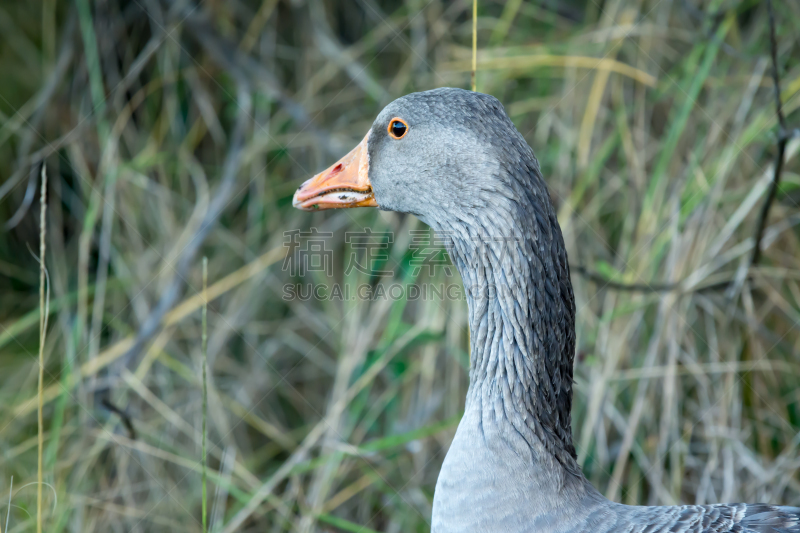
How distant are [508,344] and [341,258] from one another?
2543mm

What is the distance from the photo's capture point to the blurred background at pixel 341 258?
313 centimetres

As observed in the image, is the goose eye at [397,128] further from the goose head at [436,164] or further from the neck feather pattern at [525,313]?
the neck feather pattern at [525,313]

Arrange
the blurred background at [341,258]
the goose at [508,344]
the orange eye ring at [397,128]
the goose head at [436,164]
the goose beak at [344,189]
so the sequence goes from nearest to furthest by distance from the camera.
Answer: the goose at [508,344], the goose head at [436,164], the orange eye ring at [397,128], the goose beak at [344,189], the blurred background at [341,258]

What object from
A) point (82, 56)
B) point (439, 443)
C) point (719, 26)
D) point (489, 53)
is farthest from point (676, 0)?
point (82, 56)

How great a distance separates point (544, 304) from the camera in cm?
191

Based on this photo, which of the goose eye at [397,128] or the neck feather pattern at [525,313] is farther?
the goose eye at [397,128]

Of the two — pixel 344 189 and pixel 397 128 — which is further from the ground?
pixel 397 128

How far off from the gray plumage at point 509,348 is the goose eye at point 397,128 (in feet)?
0.13

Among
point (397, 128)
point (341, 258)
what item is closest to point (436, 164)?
point (397, 128)

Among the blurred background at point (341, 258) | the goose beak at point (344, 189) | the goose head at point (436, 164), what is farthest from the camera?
the blurred background at point (341, 258)

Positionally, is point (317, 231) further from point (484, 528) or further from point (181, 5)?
point (484, 528)

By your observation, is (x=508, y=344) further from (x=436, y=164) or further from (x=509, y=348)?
(x=436, y=164)

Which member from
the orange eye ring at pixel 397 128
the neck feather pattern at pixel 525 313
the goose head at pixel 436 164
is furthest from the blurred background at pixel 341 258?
the orange eye ring at pixel 397 128

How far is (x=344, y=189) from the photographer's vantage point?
2264 mm
